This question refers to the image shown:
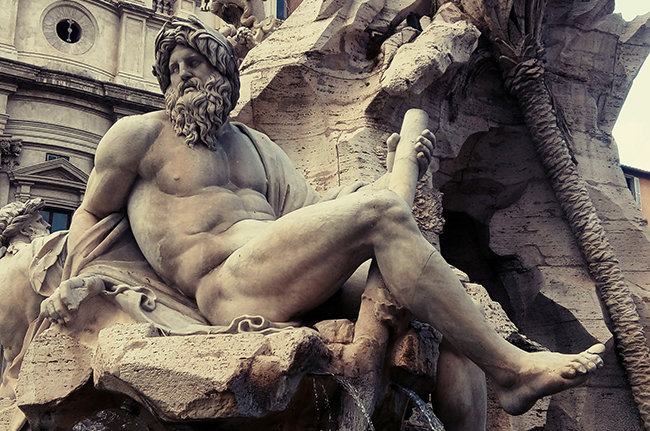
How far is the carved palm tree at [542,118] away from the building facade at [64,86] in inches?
559

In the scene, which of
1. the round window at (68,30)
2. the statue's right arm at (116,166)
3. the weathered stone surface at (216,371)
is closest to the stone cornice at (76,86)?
the round window at (68,30)

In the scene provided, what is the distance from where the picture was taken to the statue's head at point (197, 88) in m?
3.58

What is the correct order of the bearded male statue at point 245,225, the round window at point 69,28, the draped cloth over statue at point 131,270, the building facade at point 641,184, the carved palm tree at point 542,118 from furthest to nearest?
the round window at point 69,28
the building facade at point 641,184
the carved palm tree at point 542,118
the draped cloth over statue at point 131,270
the bearded male statue at point 245,225

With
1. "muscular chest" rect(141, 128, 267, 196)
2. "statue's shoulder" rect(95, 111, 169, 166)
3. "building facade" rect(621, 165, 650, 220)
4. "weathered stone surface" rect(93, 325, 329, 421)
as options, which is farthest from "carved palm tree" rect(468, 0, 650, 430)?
"building facade" rect(621, 165, 650, 220)

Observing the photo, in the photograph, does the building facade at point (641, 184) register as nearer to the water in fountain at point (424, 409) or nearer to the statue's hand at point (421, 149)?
the statue's hand at point (421, 149)

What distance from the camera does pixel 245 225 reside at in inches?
137

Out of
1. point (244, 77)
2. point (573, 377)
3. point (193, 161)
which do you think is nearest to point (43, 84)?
point (244, 77)

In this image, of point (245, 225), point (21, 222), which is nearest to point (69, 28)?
point (21, 222)

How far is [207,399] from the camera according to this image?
8.81 feet

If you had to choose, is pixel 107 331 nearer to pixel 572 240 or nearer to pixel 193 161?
pixel 193 161

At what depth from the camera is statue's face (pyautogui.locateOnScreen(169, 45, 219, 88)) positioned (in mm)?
3617

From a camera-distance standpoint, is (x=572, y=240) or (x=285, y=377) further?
(x=572, y=240)

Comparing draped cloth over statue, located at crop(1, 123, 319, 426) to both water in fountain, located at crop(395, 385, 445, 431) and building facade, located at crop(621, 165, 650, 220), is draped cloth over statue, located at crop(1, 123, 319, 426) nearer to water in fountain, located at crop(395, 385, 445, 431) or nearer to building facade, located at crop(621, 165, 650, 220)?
water in fountain, located at crop(395, 385, 445, 431)

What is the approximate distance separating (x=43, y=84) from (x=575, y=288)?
16058 millimetres
